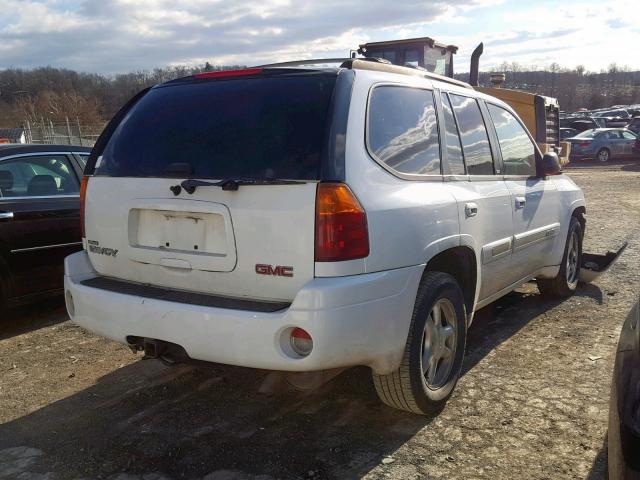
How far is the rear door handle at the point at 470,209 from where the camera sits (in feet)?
11.4

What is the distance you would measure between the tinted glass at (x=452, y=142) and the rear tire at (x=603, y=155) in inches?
918

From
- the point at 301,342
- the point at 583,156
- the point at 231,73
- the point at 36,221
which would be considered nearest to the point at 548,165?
the point at 231,73

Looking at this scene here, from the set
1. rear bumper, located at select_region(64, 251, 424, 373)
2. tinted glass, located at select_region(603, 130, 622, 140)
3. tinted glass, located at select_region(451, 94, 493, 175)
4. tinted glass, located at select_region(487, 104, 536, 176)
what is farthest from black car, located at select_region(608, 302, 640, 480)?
tinted glass, located at select_region(603, 130, 622, 140)

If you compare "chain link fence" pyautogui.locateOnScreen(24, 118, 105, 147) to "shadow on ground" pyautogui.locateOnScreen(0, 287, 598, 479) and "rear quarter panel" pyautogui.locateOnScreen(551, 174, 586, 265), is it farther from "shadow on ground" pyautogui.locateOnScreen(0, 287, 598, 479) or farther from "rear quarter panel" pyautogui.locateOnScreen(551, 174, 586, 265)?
"shadow on ground" pyautogui.locateOnScreen(0, 287, 598, 479)

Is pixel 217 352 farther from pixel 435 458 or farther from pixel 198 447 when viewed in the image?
pixel 435 458

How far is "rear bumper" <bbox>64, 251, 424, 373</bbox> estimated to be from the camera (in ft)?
8.41

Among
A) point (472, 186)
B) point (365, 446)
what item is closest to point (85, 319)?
point (365, 446)

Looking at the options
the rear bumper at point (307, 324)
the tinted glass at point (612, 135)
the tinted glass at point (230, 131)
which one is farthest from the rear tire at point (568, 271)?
the tinted glass at point (612, 135)

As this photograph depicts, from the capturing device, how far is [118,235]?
3.19 metres

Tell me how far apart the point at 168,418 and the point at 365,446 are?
3.84 ft

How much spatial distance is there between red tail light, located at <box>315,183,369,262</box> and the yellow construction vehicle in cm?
798

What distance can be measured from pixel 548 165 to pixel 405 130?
7.20 feet

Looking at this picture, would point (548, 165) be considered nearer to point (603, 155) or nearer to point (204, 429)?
point (204, 429)

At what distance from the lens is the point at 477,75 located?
399 inches
